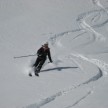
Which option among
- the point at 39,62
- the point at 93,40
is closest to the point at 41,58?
the point at 39,62

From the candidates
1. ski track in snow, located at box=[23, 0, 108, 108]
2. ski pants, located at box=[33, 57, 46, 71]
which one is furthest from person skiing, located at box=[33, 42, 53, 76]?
ski track in snow, located at box=[23, 0, 108, 108]

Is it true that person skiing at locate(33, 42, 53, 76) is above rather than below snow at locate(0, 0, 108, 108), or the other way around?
above

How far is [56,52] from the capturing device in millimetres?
17438

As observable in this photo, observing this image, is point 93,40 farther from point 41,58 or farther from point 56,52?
point 41,58

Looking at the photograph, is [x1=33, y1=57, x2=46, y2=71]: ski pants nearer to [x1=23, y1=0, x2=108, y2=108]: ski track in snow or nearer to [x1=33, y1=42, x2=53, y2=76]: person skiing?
[x1=33, y1=42, x2=53, y2=76]: person skiing

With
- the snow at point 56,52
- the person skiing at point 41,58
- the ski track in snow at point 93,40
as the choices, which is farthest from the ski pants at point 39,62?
the ski track in snow at point 93,40

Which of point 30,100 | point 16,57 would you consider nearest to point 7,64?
point 16,57

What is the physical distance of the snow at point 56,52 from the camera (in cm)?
1296

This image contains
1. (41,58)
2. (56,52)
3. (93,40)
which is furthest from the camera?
(93,40)

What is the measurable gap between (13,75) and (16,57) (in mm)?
1928

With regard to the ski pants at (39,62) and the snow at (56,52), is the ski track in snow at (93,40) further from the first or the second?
the ski pants at (39,62)

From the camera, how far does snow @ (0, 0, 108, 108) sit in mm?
12961

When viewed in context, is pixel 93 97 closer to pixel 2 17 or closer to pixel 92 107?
pixel 92 107

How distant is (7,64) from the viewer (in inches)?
603
